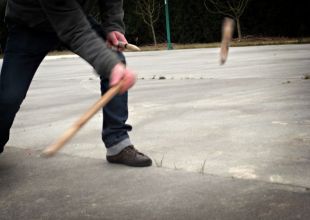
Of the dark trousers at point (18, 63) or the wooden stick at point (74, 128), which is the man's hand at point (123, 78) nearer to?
the wooden stick at point (74, 128)

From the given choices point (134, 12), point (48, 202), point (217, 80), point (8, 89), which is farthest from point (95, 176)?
point (134, 12)

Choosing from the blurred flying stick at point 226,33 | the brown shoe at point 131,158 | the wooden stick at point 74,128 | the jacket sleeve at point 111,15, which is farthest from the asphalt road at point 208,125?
the wooden stick at point 74,128

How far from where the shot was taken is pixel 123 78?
172 centimetres

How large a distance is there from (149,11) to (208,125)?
19713mm

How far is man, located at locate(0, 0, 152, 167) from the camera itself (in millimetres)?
2006

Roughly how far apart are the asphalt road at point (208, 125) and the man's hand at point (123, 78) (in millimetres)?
1079

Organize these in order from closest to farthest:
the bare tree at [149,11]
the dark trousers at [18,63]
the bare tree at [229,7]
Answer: the dark trousers at [18,63]
the bare tree at [229,7]
the bare tree at [149,11]

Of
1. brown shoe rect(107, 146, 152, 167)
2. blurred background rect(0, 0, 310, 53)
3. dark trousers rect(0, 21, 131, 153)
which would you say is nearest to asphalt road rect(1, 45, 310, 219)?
brown shoe rect(107, 146, 152, 167)

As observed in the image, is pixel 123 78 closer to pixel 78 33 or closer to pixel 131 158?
pixel 78 33

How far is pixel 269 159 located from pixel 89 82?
5601 mm

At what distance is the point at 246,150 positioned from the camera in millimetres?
3055

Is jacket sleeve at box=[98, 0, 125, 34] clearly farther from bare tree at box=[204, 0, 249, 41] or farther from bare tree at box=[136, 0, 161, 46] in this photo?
bare tree at box=[136, 0, 161, 46]

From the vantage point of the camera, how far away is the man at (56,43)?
79.0 inches

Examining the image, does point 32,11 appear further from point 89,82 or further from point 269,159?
point 89,82
